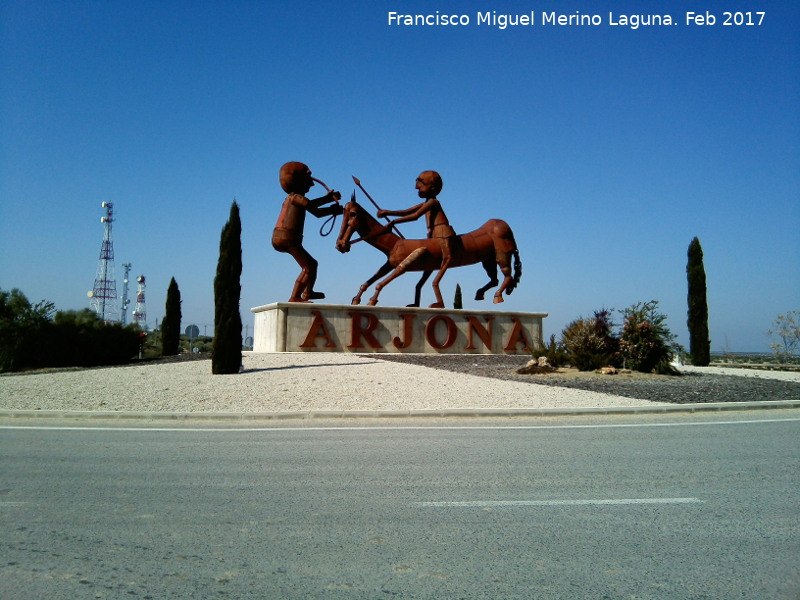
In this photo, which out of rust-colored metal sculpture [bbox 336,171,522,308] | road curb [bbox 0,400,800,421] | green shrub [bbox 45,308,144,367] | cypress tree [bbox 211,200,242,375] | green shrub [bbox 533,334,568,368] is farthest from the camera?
rust-colored metal sculpture [bbox 336,171,522,308]

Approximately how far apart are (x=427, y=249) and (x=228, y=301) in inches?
469

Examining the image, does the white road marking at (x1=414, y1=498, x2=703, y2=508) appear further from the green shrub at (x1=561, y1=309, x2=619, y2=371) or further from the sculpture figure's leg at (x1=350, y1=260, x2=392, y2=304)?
the sculpture figure's leg at (x1=350, y1=260, x2=392, y2=304)

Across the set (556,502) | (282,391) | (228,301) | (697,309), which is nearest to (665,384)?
(282,391)

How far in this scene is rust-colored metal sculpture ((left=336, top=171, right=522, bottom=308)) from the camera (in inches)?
1077

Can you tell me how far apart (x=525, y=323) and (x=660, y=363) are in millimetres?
10908

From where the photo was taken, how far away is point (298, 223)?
2662cm

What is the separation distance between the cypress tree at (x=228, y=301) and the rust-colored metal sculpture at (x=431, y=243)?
29.9 ft

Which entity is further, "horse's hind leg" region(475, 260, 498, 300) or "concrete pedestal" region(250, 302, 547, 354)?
"horse's hind leg" region(475, 260, 498, 300)

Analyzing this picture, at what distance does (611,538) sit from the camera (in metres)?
4.33

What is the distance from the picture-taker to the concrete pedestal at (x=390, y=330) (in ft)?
83.0

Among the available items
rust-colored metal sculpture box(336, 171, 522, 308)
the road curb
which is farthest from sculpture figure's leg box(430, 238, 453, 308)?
the road curb

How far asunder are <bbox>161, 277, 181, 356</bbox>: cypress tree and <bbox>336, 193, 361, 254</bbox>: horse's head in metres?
10.9

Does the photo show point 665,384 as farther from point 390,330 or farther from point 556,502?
point 390,330

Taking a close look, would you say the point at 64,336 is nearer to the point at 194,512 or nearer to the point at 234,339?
the point at 234,339
